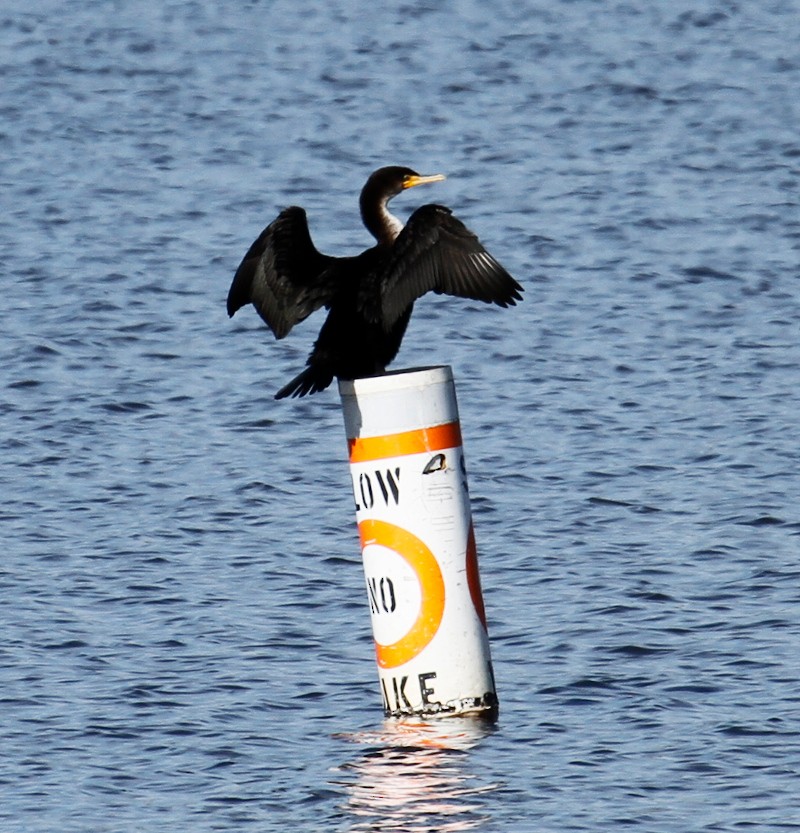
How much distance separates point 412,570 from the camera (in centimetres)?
668

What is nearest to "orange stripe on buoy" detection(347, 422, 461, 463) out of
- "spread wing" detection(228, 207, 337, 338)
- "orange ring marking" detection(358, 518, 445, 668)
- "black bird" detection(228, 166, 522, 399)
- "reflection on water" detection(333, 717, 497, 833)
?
"orange ring marking" detection(358, 518, 445, 668)

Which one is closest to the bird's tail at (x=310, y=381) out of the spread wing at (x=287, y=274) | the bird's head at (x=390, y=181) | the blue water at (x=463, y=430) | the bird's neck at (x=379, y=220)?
the spread wing at (x=287, y=274)

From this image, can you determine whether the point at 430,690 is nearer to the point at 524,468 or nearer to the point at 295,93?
the point at 524,468

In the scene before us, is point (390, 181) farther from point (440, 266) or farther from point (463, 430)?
point (463, 430)

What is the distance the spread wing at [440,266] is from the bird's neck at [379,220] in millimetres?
512

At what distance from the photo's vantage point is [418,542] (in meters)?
6.66

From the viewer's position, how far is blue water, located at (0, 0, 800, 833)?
22.2 ft

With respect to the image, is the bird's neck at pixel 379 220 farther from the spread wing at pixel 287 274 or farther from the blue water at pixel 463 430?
the blue water at pixel 463 430

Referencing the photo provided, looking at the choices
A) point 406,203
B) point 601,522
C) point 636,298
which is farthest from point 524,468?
point 406,203

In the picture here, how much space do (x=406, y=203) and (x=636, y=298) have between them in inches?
140

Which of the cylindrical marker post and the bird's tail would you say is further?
the bird's tail

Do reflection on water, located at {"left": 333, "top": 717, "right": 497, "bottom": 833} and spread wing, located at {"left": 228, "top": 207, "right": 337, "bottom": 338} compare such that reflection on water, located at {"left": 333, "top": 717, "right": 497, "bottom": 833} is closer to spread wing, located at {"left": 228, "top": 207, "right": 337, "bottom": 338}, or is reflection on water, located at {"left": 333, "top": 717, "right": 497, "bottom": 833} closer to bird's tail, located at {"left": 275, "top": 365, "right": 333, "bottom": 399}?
bird's tail, located at {"left": 275, "top": 365, "right": 333, "bottom": 399}

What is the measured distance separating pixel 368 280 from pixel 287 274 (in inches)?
15.5

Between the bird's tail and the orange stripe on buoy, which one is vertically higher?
the bird's tail
